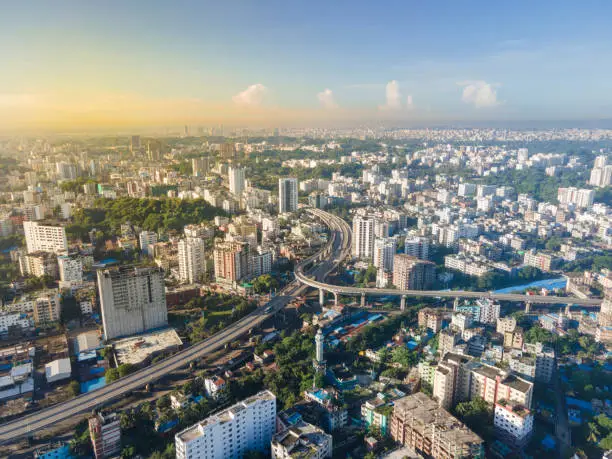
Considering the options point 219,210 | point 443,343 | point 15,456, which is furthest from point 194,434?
point 219,210

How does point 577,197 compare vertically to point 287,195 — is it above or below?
below

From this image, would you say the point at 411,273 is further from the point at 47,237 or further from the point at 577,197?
the point at 577,197

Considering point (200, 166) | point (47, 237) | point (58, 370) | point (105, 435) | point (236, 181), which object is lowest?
point (58, 370)

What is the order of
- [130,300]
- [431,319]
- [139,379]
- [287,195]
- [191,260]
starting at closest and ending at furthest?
[139,379] → [130,300] → [431,319] → [191,260] → [287,195]

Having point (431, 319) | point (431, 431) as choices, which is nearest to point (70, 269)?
point (431, 319)

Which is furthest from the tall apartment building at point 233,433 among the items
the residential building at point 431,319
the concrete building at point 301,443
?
the residential building at point 431,319

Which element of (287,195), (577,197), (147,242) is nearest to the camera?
(147,242)

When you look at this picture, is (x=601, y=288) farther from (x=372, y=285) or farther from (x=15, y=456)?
(x=15, y=456)

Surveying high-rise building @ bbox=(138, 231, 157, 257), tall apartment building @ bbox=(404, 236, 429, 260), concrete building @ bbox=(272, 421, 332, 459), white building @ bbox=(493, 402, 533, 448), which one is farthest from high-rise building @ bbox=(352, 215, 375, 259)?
concrete building @ bbox=(272, 421, 332, 459)
